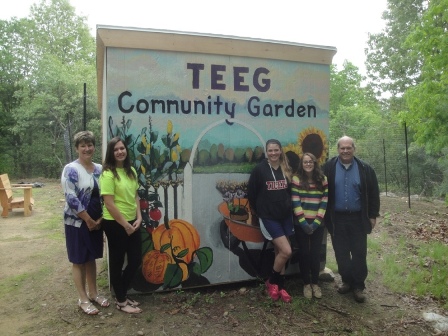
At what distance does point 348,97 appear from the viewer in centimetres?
3506

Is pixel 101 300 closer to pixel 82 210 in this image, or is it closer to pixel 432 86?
pixel 82 210

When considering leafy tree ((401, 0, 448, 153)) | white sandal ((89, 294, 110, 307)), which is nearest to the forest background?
leafy tree ((401, 0, 448, 153))

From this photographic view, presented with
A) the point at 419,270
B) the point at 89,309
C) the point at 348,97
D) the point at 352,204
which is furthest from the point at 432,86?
the point at 348,97

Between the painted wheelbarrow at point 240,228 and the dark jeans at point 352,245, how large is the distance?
856 millimetres

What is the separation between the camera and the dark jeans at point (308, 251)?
4137 millimetres

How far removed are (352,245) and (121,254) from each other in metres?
2.52

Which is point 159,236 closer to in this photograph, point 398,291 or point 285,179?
point 285,179

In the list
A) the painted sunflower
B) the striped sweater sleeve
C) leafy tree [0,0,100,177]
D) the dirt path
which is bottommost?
the dirt path

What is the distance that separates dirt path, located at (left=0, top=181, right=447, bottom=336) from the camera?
354cm

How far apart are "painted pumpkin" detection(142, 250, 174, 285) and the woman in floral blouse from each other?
1.78ft

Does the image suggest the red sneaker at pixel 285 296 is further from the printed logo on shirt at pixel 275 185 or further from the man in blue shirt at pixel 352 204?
the printed logo on shirt at pixel 275 185

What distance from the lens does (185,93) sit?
13.6 feet

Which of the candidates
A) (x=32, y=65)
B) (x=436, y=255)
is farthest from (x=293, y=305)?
(x=32, y=65)

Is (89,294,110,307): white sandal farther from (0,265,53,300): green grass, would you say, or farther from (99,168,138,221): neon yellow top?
(0,265,53,300): green grass
